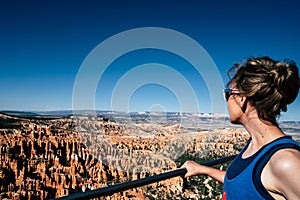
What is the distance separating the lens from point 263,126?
40.7 inches

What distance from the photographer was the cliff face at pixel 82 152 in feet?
87.1

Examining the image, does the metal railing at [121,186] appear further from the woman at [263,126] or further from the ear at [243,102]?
the ear at [243,102]

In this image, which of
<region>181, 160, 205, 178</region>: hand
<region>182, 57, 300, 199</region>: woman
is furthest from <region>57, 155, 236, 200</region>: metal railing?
<region>182, 57, 300, 199</region>: woman

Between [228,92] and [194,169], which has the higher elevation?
[228,92]

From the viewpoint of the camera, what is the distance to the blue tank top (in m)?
0.88

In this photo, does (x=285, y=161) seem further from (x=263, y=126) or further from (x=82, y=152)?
(x=82, y=152)

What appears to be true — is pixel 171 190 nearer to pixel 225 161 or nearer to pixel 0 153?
pixel 225 161

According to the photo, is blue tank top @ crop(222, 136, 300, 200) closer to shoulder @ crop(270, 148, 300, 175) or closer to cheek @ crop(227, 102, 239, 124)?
shoulder @ crop(270, 148, 300, 175)

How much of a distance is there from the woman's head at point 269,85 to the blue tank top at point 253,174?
111 mm

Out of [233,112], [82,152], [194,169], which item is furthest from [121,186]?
[82,152]

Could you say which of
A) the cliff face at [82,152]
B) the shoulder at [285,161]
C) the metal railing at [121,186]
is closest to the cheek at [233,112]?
the shoulder at [285,161]

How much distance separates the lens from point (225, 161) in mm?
1817

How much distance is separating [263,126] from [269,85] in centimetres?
14

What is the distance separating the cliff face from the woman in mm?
18920
